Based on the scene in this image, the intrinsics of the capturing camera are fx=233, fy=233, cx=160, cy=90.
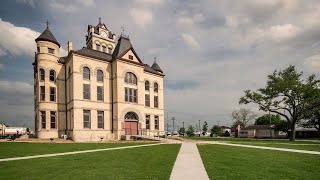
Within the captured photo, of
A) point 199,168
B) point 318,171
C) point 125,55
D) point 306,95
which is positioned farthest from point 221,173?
point 306,95

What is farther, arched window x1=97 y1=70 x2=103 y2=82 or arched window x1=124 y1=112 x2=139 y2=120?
arched window x1=124 y1=112 x2=139 y2=120

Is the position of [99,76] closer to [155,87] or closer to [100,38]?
[155,87]

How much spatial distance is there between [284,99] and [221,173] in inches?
1455

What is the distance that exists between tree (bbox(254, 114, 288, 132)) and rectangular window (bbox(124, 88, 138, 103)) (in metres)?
47.1

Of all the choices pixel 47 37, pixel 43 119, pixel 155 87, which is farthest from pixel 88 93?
pixel 155 87

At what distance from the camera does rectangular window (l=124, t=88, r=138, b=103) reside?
36791mm

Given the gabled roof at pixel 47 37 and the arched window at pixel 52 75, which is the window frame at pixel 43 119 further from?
the gabled roof at pixel 47 37

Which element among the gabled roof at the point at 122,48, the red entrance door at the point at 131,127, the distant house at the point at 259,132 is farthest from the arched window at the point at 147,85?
the distant house at the point at 259,132

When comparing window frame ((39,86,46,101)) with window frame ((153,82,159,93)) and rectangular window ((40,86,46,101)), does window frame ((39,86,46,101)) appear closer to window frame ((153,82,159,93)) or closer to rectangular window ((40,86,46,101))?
rectangular window ((40,86,46,101))

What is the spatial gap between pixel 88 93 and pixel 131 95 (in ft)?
22.1

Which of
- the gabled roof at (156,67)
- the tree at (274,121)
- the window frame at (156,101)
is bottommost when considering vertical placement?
the tree at (274,121)

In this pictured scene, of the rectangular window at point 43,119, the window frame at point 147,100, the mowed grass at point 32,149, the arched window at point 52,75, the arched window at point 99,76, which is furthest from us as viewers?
the window frame at point 147,100

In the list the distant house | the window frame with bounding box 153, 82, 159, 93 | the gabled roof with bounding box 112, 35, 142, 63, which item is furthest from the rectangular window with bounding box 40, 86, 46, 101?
the distant house

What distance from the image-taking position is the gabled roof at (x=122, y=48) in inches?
1474
